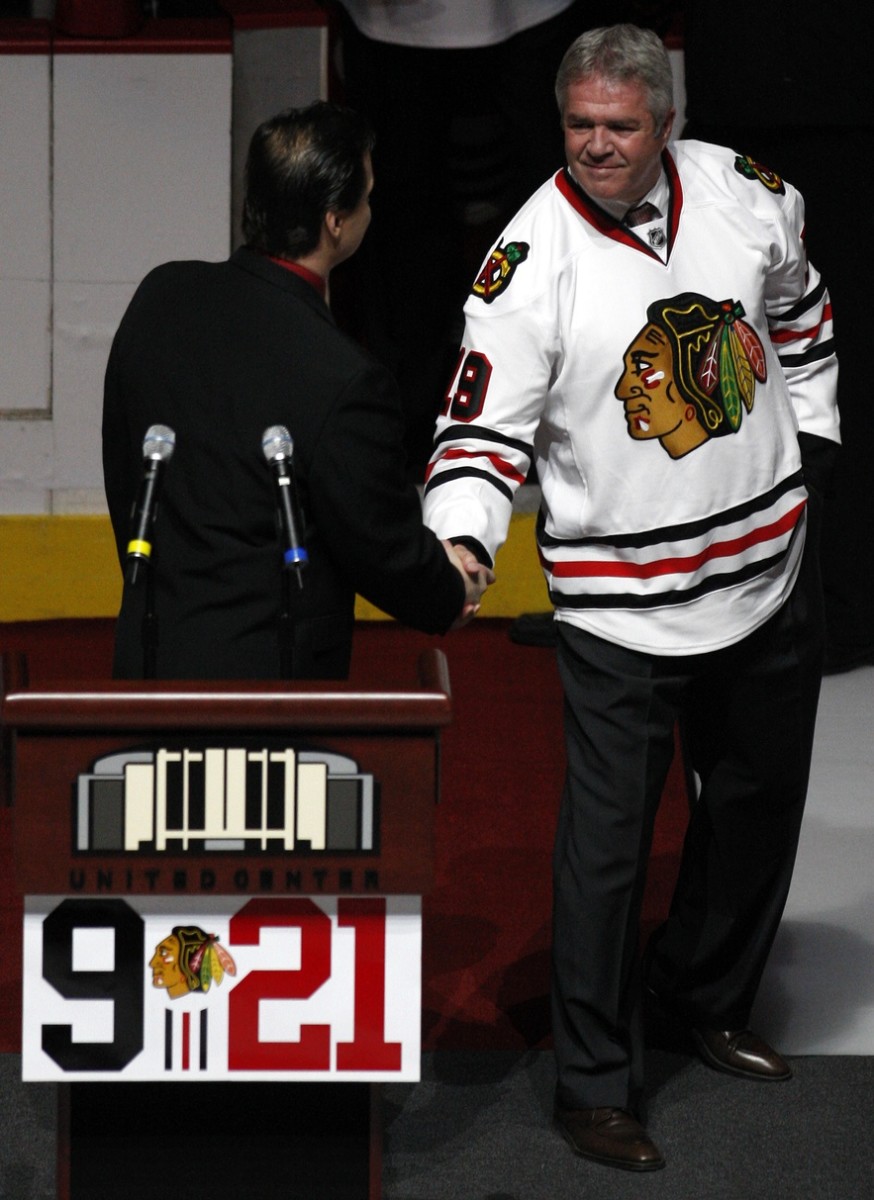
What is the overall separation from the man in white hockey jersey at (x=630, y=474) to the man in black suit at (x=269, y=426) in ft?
0.96

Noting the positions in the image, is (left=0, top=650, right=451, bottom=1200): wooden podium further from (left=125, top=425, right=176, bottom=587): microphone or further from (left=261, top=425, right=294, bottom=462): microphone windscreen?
(left=261, top=425, right=294, bottom=462): microphone windscreen

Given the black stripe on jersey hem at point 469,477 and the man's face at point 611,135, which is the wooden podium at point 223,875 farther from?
the man's face at point 611,135

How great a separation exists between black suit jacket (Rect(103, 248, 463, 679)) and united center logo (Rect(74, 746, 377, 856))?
0.33 metres

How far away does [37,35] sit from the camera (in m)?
4.99

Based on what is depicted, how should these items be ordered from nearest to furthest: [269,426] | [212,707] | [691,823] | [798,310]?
[212,707]
[269,426]
[798,310]
[691,823]

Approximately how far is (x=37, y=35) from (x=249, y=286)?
313 cm

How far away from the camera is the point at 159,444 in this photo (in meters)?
1.91

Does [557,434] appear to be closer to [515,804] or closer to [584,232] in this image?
[584,232]

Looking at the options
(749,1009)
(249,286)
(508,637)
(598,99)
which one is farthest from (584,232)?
(508,637)

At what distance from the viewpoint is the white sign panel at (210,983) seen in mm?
1846

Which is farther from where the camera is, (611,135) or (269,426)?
(611,135)

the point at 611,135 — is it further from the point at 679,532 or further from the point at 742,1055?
the point at 742,1055

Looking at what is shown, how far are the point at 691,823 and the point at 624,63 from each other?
114 centimetres

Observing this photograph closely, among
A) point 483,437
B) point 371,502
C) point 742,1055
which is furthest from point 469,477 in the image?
point 742,1055
